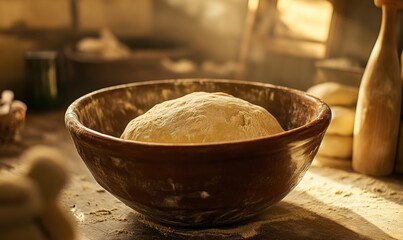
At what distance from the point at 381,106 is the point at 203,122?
0.61 m

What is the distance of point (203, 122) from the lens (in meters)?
0.89

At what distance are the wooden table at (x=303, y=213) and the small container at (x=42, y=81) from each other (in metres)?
0.79

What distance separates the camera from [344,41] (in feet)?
6.39

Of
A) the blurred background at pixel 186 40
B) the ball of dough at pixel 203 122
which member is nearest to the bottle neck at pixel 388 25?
the blurred background at pixel 186 40

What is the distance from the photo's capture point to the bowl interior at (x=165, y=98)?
1.05 m

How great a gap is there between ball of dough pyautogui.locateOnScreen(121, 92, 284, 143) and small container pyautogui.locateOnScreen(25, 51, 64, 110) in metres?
1.24

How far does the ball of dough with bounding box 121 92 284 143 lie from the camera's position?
873mm

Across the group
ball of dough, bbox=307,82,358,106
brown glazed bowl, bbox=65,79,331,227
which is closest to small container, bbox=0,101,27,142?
brown glazed bowl, bbox=65,79,331,227

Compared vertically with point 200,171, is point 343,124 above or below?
below

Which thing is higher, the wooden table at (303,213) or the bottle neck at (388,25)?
the bottle neck at (388,25)

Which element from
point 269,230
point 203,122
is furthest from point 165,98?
point 269,230

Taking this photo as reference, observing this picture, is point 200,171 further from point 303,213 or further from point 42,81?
point 42,81

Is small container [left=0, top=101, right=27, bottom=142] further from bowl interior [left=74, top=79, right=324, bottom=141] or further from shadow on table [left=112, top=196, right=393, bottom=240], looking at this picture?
shadow on table [left=112, top=196, right=393, bottom=240]

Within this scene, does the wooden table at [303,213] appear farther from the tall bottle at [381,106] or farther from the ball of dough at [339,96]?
the ball of dough at [339,96]
